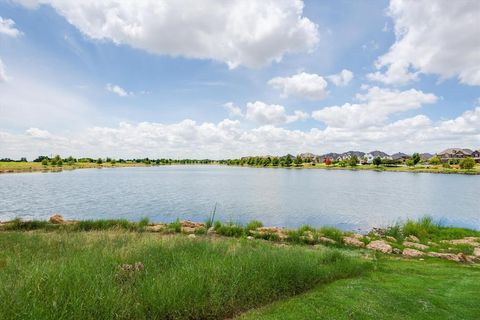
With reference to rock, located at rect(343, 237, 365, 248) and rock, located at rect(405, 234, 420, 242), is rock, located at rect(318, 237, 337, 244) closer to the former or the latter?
rock, located at rect(343, 237, 365, 248)

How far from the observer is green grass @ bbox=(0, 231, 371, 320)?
15.8ft

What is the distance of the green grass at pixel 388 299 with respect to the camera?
5777 millimetres

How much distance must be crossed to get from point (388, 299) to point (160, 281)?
518cm

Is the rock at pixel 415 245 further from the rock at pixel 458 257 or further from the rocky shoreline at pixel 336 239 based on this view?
the rock at pixel 458 257

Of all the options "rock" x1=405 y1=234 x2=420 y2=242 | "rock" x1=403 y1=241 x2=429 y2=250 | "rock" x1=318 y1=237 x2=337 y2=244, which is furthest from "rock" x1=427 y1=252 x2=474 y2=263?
"rock" x1=318 y1=237 x2=337 y2=244

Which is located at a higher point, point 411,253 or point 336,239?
point 411,253

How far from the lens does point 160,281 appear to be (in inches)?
231

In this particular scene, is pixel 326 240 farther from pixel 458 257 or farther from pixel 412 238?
pixel 412 238

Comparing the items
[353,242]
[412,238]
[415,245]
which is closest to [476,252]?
[415,245]

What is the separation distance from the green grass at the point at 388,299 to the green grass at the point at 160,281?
1.73 feet

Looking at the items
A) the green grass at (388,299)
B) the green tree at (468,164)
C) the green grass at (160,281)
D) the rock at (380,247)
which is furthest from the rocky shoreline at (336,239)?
the green tree at (468,164)

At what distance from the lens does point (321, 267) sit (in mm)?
8195

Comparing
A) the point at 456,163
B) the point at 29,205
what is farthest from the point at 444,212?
the point at 456,163

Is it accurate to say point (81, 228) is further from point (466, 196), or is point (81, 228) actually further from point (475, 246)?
point (466, 196)
